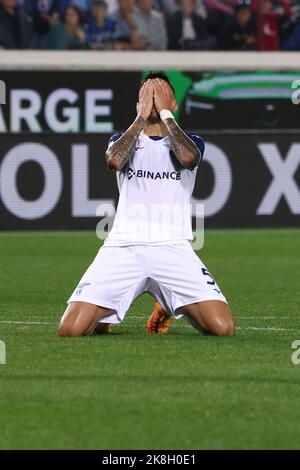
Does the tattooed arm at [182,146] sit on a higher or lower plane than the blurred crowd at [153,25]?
higher

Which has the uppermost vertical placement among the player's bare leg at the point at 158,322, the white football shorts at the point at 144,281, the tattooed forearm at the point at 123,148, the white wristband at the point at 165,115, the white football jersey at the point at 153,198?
the white wristband at the point at 165,115

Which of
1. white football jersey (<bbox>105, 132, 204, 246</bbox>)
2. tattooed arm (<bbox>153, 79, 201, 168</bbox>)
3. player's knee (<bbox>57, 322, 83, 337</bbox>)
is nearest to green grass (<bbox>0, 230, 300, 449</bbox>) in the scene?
player's knee (<bbox>57, 322, 83, 337</bbox>)

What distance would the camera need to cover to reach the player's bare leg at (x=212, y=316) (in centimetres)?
890

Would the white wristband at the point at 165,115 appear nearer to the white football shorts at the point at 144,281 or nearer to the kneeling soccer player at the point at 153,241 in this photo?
the kneeling soccer player at the point at 153,241

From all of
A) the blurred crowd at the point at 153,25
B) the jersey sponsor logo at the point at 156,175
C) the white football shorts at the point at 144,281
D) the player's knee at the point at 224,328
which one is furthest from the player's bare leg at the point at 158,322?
the blurred crowd at the point at 153,25

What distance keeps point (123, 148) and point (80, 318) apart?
3.93 feet

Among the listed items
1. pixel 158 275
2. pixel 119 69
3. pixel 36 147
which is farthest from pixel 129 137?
pixel 119 69

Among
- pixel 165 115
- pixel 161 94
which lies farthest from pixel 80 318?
pixel 161 94

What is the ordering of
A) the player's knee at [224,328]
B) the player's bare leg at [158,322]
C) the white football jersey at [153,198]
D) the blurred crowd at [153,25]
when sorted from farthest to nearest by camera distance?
the blurred crowd at [153,25] → the player's bare leg at [158,322] → the white football jersey at [153,198] → the player's knee at [224,328]

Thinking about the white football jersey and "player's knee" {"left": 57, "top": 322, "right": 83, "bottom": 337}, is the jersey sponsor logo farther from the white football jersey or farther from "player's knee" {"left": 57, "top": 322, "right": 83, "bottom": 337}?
"player's knee" {"left": 57, "top": 322, "right": 83, "bottom": 337}

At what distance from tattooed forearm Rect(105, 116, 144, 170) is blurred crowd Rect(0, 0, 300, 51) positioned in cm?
1305

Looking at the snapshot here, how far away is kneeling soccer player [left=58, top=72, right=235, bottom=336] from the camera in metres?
8.90

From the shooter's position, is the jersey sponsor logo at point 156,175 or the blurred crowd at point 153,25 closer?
the jersey sponsor logo at point 156,175

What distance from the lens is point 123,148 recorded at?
9.01 meters
